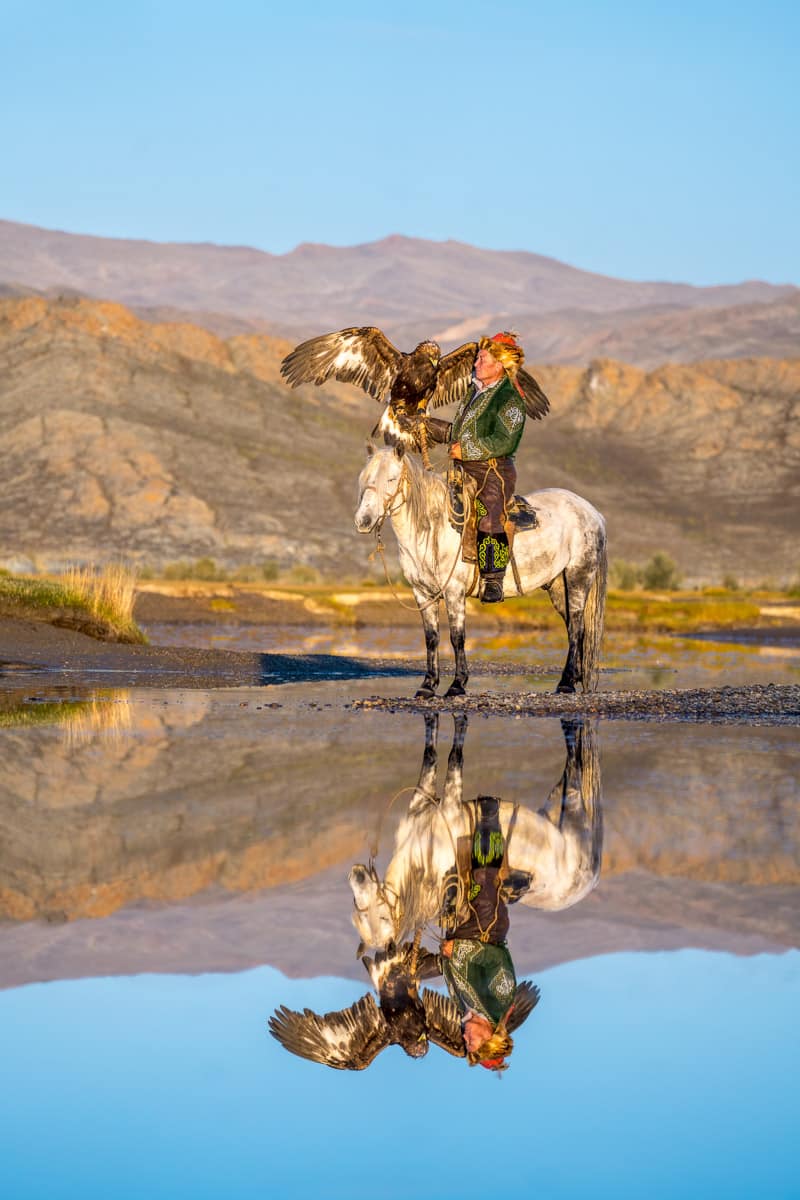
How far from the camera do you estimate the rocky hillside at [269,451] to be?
2504 inches

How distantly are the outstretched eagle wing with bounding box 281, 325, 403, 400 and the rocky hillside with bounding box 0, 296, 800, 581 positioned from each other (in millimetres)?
40636

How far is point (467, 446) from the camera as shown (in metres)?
14.1

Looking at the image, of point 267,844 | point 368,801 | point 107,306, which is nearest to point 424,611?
point 368,801

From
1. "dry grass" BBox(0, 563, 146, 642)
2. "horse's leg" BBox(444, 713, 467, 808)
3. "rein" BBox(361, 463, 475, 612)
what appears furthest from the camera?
"dry grass" BBox(0, 563, 146, 642)

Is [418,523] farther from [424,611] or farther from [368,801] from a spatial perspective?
[368,801]

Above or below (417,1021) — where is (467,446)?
above

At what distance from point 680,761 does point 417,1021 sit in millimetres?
6460

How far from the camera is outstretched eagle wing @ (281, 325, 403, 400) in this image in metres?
14.4

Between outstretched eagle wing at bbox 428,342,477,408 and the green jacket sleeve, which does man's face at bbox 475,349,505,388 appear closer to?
the green jacket sleeve

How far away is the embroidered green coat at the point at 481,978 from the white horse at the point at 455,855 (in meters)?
0.30

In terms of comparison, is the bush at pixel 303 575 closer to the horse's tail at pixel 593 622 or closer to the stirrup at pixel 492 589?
the horse's tail at pixel 593 622

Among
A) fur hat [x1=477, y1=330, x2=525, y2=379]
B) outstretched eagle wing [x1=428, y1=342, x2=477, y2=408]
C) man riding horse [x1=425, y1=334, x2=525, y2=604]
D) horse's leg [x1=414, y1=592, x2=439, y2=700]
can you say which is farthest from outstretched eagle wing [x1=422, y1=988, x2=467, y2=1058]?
outstretched eagle wing [x1=428, y1=342, x2=477, y2=408]

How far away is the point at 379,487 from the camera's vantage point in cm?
1369

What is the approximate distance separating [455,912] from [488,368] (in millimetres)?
9073
